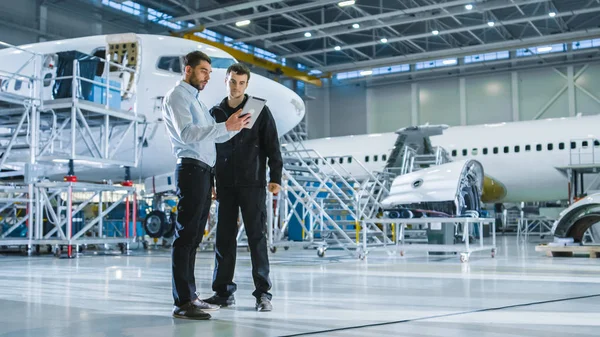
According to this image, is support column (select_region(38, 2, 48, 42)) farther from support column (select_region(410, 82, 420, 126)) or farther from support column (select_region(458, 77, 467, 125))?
support column (select_region(458, 77, 467, 125))

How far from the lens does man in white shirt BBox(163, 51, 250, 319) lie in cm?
422

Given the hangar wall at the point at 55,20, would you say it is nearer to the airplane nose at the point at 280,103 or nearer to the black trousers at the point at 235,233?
the airplane nose at the point at 280,103

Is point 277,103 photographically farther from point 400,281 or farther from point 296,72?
point 296,72

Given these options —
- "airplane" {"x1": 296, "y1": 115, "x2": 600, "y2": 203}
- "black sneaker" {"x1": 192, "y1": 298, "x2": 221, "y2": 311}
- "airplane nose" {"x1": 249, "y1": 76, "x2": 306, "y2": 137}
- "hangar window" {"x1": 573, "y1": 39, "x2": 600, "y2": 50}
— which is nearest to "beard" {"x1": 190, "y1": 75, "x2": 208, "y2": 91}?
"black sneaker" {"x1": 192, "y1": 298, "x2": 221, "y2": 311}

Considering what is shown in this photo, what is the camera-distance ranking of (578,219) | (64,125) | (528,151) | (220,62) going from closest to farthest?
(578,219)
(64,125)
(220,62)
(528,151)

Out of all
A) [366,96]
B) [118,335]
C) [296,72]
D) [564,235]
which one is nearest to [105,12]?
[296,72]

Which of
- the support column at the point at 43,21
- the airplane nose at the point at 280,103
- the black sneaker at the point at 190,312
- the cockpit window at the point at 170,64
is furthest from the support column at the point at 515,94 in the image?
the black sneaker at the point at 190,312

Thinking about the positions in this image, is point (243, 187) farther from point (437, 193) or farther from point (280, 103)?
point (280, 103)

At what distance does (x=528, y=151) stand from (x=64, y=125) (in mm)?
14868

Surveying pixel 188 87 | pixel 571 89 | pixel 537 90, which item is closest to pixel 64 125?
pixel 188 87

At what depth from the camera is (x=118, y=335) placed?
133 inches

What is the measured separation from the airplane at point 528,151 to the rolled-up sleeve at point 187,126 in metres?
→ 15.2

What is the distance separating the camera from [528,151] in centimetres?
2103

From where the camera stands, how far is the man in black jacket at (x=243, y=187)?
185 inches
